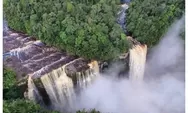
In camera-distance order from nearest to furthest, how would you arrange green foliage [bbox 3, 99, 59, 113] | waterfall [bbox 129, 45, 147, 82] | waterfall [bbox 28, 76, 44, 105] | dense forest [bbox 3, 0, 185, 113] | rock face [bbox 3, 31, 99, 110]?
green foliage [bbox 3, 99, 59, 113]
waterfall [bbox 28, 76, 44, 105]
rock face [bbox 3, 31, 99, 110]
dense forest [bbox 3, 0, 185, 113]
waterfall [bbox 129, 45, 147, 82]

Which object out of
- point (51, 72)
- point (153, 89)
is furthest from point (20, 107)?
point (153, 89)

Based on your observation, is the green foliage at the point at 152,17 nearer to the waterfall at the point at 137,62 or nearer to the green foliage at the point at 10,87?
the waterfall at the point at 137,62

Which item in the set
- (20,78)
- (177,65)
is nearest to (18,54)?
(20,78)

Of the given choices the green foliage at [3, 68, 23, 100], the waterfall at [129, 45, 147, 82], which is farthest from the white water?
the green foliage at [3, 68, 23, 100]

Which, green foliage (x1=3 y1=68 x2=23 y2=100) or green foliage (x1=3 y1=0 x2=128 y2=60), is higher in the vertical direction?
green foliage (x1=3 y1=0 x2=128 y2=60)

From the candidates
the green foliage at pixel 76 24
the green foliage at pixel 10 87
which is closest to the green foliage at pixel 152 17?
the green foliage at pixel 76 24

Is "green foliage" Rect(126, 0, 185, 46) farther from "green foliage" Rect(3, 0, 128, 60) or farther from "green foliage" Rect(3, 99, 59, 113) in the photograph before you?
"green foliage" Rect(3, 99, 59, 113)
